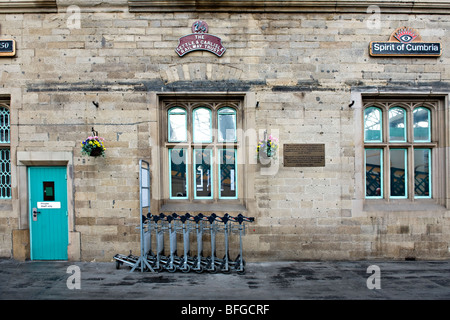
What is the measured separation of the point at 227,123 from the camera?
281 inches

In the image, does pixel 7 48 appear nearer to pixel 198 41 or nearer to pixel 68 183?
pixel 68 183

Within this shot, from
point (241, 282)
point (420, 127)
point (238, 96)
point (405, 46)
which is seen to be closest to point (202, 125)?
point (238, 96)

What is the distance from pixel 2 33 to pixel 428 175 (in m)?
11.1

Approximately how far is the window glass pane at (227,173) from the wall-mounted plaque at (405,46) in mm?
4239

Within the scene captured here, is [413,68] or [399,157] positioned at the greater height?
[413,68]

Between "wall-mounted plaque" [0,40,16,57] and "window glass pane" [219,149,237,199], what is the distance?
551 cm

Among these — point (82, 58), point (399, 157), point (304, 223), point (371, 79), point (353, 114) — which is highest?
point (82, 58)

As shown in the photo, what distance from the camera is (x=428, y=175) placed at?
7.16 metres

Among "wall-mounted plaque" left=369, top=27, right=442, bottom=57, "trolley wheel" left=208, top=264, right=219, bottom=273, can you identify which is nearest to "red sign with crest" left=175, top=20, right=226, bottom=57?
"wall-mounted plaque" left=369, top=27, right=442, bottom=57

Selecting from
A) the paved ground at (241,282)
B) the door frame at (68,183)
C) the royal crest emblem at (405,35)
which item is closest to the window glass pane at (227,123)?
the paved ground at (241,282)

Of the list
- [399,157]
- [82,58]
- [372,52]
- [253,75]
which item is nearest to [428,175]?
[399,157]

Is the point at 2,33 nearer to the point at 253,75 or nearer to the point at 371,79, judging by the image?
the point at 253,75

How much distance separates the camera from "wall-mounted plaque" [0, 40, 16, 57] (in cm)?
673
